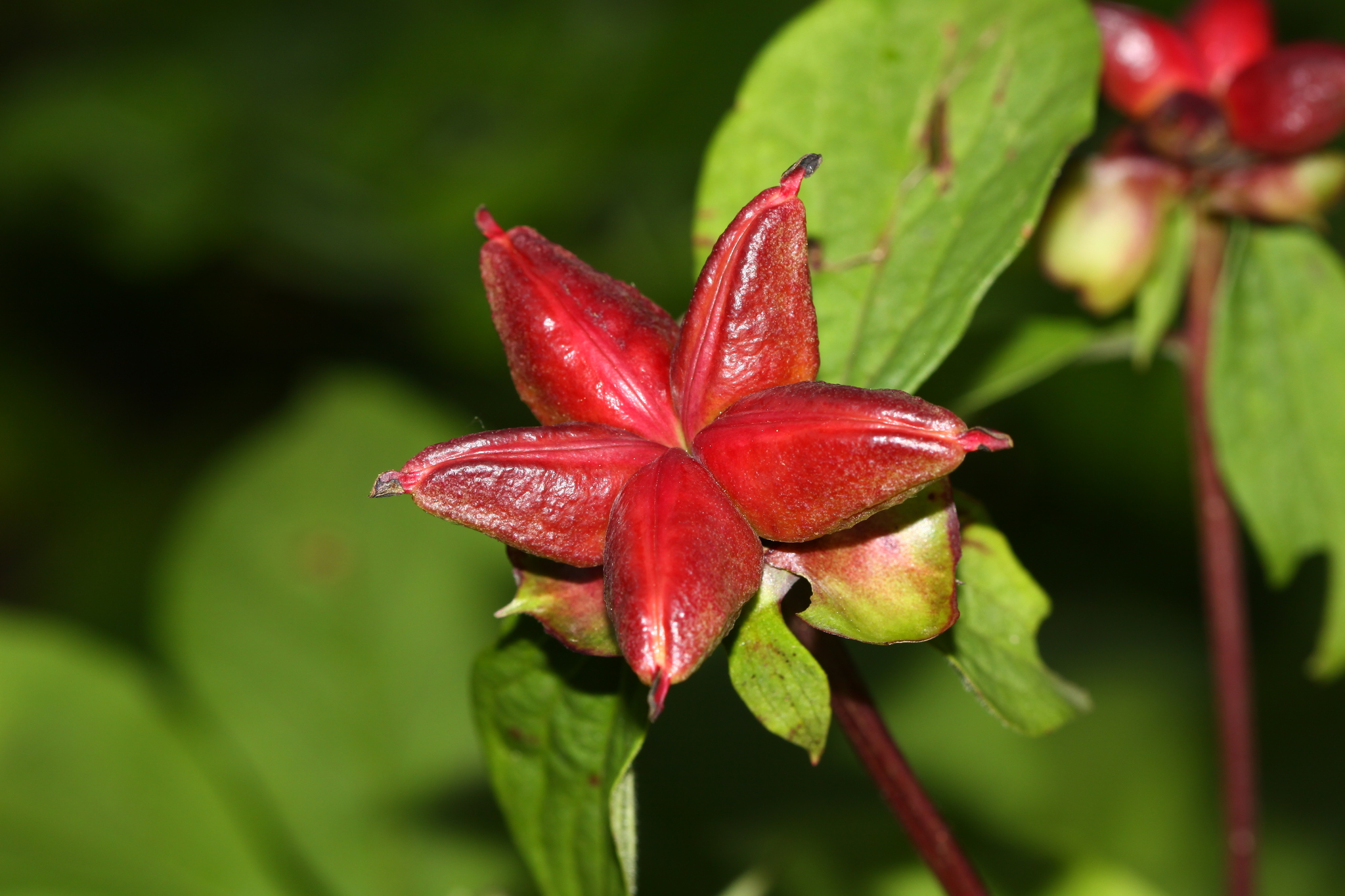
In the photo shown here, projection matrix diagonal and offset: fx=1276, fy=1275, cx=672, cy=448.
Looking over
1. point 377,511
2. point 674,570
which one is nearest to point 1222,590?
point 674,570

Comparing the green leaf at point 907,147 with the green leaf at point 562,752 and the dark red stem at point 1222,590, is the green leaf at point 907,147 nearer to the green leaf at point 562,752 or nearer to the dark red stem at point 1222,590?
the green leaf at point 562,752

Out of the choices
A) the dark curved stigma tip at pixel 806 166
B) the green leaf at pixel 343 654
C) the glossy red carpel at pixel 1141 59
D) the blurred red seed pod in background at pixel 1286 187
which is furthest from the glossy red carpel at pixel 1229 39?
the green leaf at pixel 343 654

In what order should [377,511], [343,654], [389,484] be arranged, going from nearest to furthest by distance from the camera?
[389,484] < [343,654] < [377,511]

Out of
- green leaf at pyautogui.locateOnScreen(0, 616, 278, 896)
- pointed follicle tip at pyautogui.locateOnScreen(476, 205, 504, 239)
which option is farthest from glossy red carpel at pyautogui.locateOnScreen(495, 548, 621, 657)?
green leaf at pyautogui.locateOnScreen(0, 616, 278, 896)

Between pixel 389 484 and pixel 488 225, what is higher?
pixel 488 225

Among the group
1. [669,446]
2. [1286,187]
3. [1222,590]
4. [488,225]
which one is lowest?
[1222,590]

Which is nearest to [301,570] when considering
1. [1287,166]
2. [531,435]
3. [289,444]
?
[289,444]

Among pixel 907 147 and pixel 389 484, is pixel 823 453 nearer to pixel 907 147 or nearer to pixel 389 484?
pixel 389 484

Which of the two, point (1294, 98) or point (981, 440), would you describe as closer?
point (981, 440)
